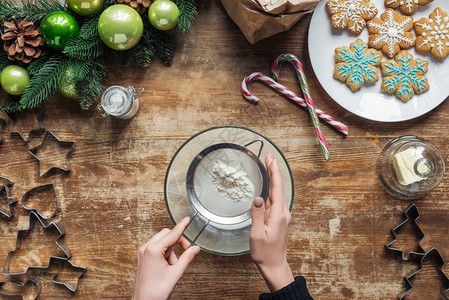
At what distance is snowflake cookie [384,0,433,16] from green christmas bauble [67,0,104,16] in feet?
3.12

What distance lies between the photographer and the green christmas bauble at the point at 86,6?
109cm

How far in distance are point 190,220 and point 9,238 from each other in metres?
0.68

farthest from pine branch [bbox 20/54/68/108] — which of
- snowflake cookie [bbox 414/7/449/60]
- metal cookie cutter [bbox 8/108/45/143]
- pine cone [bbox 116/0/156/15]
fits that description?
snowflake cookie [bbox 414/7/449/60]

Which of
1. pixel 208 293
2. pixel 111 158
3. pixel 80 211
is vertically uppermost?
pixel 111 158

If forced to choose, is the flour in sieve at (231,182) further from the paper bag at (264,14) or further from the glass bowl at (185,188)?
the paper bag at (264,14)

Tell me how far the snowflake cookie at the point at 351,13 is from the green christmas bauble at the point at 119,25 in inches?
25.1

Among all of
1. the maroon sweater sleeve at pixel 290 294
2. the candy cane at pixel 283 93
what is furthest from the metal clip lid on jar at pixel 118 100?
the maroon sweater sleeve at pixel 290 294

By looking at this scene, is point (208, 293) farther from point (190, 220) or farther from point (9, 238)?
point (9, 238)

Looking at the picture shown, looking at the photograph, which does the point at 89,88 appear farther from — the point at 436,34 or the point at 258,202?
A: the point at 436,34

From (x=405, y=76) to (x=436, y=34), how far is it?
178 millimetres

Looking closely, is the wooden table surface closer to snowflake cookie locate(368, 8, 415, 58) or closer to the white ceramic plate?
the white ceramic plate

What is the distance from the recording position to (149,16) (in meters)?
1.13

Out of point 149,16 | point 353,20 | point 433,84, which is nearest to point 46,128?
point 149,16

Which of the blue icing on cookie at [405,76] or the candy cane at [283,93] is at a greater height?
the blue icing on cookie at [405,76]
